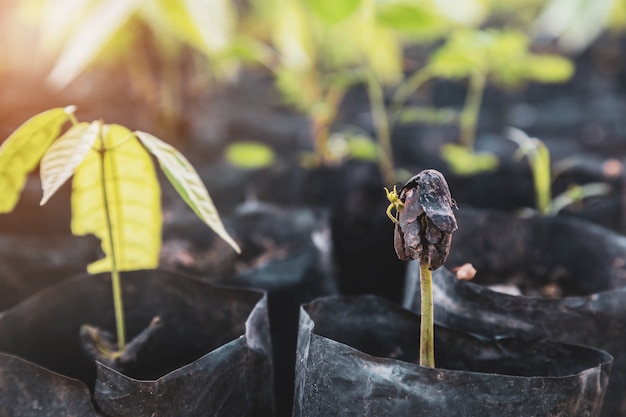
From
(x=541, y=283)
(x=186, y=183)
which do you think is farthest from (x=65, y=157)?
(x=541, y=283)

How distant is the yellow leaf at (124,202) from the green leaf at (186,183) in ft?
0.35

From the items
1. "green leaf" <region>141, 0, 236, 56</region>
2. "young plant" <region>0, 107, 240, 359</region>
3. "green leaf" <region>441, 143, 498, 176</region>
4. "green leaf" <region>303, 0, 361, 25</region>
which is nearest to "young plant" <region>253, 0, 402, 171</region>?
"green leaf" <region>303, 0, 361, 25</region>

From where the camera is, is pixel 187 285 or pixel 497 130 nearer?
pixel 187 285

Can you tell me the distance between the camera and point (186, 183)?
0.58 m

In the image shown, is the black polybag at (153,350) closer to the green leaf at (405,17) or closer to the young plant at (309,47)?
the young plant at (309,47)

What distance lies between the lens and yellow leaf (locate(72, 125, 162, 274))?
0.72 m

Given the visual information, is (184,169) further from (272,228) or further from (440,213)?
(272,228)

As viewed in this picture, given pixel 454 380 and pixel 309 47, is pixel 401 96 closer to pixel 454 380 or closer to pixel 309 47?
pixel 309 47

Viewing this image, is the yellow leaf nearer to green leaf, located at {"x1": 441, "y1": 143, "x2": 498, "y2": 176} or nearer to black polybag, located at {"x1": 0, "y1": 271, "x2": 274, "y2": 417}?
black polybag, located at {"x1": 0, "y1": 271, "x2": 274, "y2": 417}

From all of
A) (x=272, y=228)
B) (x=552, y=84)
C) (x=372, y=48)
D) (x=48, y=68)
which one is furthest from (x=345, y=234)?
(x=552, y=84)

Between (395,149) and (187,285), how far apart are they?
124 centimetres

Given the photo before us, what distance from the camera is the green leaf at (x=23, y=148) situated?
0.61 metres

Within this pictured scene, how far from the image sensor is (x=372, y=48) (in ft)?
4.45

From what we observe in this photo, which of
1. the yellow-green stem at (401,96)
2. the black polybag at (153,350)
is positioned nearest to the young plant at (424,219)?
the black polybag at (153,350)
